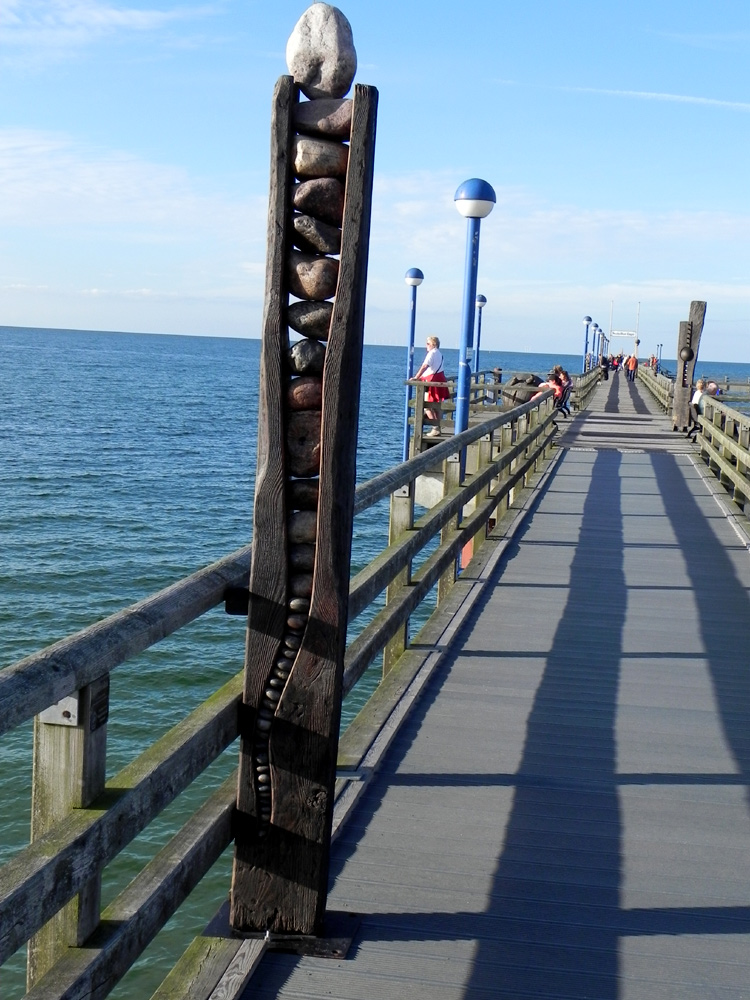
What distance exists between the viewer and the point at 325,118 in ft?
9.98

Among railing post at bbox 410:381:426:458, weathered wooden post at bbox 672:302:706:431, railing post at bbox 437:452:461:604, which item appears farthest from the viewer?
weathered wooden post at bbox 672:302:706:431

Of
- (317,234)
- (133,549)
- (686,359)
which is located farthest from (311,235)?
(686,359)

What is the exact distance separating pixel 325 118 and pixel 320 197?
220mm

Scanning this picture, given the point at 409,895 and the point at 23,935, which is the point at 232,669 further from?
the point at 23,935

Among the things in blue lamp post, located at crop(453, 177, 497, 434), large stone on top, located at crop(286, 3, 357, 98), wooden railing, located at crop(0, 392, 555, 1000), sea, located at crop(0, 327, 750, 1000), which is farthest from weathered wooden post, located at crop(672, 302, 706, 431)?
wooden railing, located at crop(0, 392, 555, 1000)

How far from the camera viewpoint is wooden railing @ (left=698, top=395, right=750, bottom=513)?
1253cm

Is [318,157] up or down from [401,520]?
up

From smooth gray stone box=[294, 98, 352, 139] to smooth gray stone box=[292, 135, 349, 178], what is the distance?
0.10 ft

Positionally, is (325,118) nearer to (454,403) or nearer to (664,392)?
(454,403)

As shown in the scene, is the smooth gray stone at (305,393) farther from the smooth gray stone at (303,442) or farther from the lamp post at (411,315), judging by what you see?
the lamp post at (411,315)

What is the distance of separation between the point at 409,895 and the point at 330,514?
1.39 metres

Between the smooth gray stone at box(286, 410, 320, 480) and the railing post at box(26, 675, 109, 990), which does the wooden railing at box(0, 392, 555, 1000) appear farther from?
the smooth gray stone at box(286, 410, 320, 480)

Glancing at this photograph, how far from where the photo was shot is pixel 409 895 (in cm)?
366

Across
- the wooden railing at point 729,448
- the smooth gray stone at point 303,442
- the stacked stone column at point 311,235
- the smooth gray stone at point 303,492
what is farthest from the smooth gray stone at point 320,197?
the wooden railing at point 729,448
